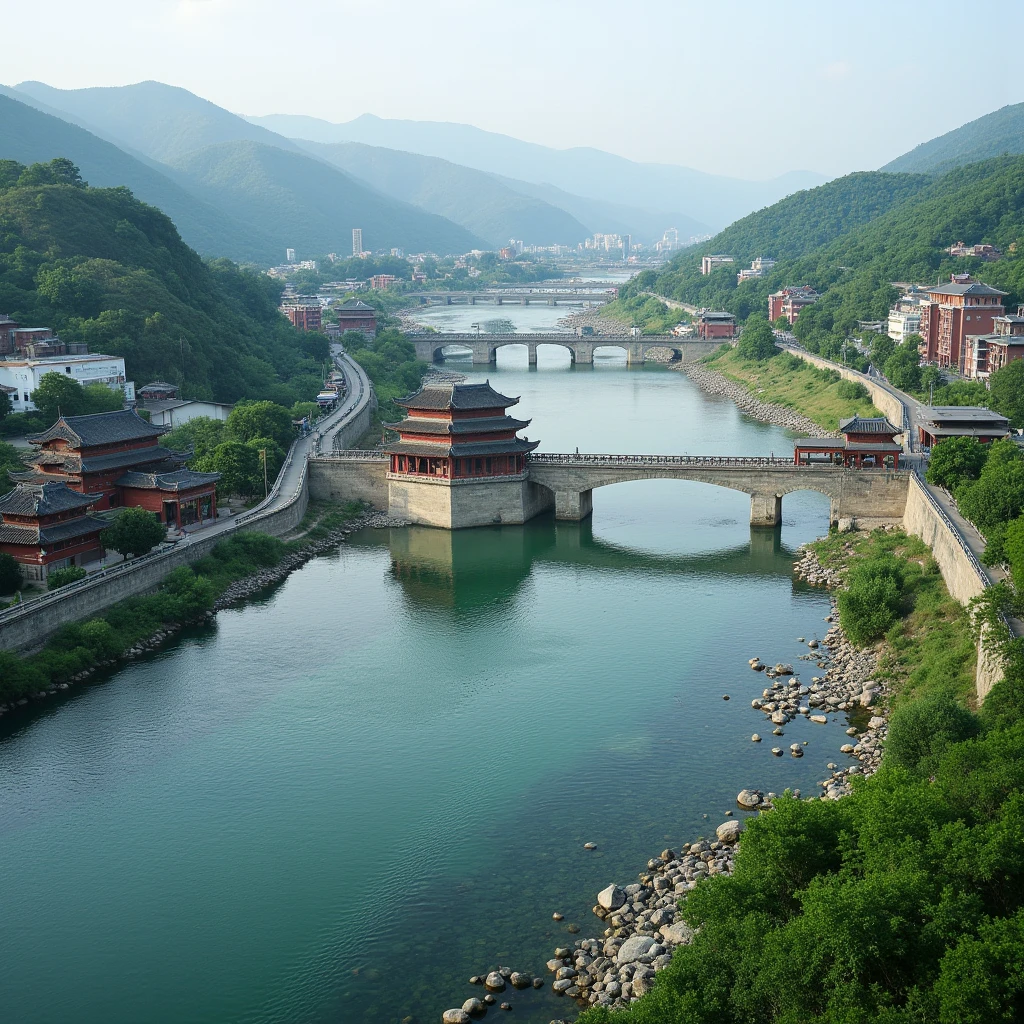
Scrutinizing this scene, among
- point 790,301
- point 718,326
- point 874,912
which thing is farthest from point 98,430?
point 790,301

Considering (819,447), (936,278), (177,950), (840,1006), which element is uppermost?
(936,278)

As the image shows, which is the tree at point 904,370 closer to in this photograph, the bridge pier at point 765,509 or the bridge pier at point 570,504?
the bridge pier at point 765,509

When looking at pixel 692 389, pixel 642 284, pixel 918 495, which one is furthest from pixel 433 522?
pixel 642 284

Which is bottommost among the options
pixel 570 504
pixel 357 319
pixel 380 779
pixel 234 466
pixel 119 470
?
pixel 380 779

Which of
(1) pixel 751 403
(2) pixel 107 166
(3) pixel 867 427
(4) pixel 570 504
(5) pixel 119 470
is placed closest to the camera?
(5) pixel 119 470

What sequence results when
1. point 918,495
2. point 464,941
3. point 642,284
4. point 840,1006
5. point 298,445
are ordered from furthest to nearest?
point 642,284 → point 298,445 → point 918,495 → point 464,941 → point 840,1006

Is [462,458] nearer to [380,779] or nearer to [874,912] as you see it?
[380,779]

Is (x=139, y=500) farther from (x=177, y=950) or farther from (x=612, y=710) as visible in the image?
(x=177, y=950)
